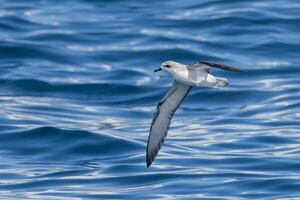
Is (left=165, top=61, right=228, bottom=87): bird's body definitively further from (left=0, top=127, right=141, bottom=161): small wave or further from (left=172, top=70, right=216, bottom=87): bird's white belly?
(left=0, top=127, right=141, bottom=161): small wave

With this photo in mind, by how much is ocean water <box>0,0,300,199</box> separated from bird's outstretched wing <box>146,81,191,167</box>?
1.34 metres

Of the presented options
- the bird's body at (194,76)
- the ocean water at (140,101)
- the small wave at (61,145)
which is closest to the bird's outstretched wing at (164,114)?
the bird's body at (194,76)

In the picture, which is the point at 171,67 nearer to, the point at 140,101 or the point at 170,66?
the point at 170,66

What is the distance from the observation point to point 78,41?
84.8 feet

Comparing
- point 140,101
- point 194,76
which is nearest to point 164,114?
point 194,76

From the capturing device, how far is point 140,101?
21.8m

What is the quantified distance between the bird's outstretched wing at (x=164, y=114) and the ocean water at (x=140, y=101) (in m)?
1.34

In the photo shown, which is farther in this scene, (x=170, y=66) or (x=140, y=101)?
(x=140, y=101)

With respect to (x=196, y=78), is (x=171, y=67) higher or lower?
higher

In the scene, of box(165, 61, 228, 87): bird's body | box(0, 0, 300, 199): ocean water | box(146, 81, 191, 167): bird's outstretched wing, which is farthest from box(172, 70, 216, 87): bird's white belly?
box(0, 0, 300, 199): ocean water

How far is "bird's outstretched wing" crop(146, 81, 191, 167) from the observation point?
1438 centimetres

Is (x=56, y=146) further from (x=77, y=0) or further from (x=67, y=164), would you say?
(x=77, y=0)

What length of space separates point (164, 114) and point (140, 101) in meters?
7.30

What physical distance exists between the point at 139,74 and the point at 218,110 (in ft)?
8.67
